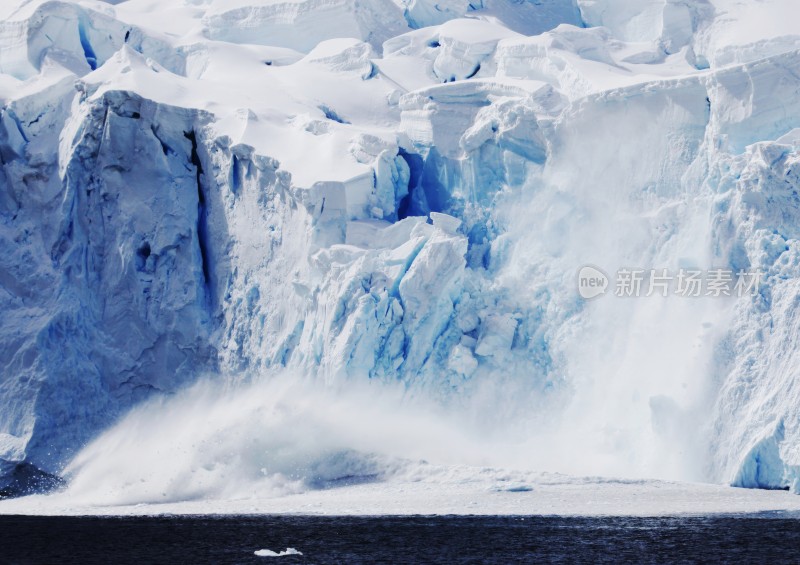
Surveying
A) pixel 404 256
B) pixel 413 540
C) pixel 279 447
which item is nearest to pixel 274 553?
pixel 413 540

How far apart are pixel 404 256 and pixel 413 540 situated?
10.1m

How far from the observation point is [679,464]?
28062 mm

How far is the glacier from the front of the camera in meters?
29.0

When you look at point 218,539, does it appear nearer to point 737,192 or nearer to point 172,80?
point 737,192

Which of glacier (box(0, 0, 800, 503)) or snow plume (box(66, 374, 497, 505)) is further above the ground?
glacier (box(0, 0, 800, 503))

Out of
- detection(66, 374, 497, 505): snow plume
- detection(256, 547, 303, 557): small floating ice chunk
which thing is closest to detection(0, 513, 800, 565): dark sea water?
detection(256, 547, 303, 557): small floating ice chunk

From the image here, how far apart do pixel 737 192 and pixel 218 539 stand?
46.7ft

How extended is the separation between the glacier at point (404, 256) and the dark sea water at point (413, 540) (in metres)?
3.71

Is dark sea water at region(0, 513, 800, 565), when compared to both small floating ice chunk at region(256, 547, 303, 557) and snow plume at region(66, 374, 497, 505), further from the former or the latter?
snow plume at region(66, 374, 497, 505)

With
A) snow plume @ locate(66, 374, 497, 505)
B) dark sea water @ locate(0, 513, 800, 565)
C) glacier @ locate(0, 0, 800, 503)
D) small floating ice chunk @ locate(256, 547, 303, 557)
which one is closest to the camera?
dark sea water @ locate(0, 513, 800, 565)

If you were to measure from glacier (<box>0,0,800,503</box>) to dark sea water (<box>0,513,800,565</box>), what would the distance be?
371 cm

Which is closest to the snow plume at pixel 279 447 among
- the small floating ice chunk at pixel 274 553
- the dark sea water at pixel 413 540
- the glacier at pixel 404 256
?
the glacier at pixel 404 256

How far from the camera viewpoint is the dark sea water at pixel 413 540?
832 inches

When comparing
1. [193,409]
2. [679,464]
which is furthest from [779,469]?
[193,409]
